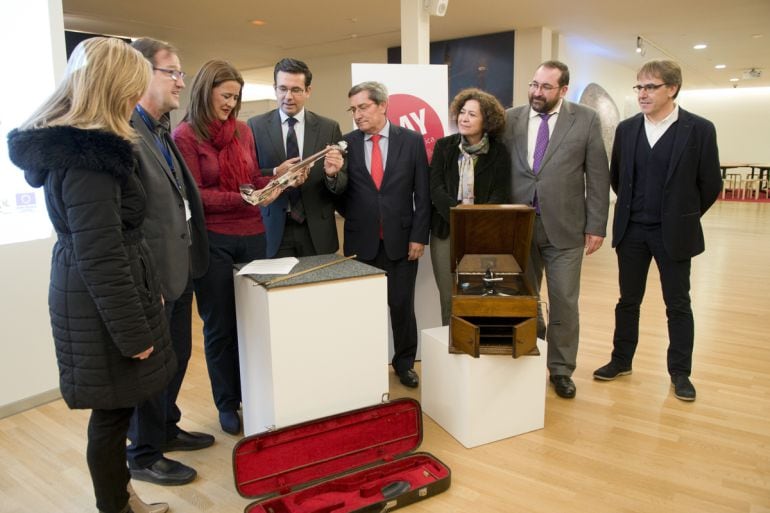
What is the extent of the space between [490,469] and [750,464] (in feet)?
3.58

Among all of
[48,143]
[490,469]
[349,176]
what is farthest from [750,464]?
[48,143]

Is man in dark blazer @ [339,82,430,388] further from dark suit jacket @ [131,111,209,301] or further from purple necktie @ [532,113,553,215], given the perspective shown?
dark suit jacket @ [131,111,209,301]

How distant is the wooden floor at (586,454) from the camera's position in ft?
6.89

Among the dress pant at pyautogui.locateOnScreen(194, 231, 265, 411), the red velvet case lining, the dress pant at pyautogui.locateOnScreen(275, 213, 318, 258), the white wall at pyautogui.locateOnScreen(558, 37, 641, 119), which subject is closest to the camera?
the red velvet case lining

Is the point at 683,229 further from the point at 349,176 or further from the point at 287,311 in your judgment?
the point at 287,311

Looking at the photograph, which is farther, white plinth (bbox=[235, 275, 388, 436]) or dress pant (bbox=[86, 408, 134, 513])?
white plinth (bbox=[235, 275, 388, 436])

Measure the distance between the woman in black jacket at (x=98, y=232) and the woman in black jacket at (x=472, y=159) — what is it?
1.63 meters

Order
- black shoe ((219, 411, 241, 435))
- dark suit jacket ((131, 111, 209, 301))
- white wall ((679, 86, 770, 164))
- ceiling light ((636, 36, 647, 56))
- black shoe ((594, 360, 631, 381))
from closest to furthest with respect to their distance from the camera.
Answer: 1. dark suit jacket ((131, 111, 209, 301))
2. black shoe ((219, 411, 241, 435))
3. black shoe ((594, 360, 631, 381))
4. ceiling light ((636, 36, 647, 56))
5. white wall ((679, 86, 770, 164))

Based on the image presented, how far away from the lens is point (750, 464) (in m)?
2.31

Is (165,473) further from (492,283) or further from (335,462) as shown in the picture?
(492,283)

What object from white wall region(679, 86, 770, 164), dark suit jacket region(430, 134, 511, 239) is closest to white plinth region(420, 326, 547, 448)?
dark suit jacket region(430, 134, 511, 239)

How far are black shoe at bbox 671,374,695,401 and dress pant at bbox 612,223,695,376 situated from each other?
29 mm

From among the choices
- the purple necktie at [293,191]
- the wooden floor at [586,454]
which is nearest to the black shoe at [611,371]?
the wooden floor at [586,454]

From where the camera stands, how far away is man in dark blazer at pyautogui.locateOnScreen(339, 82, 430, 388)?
9.53 ft
